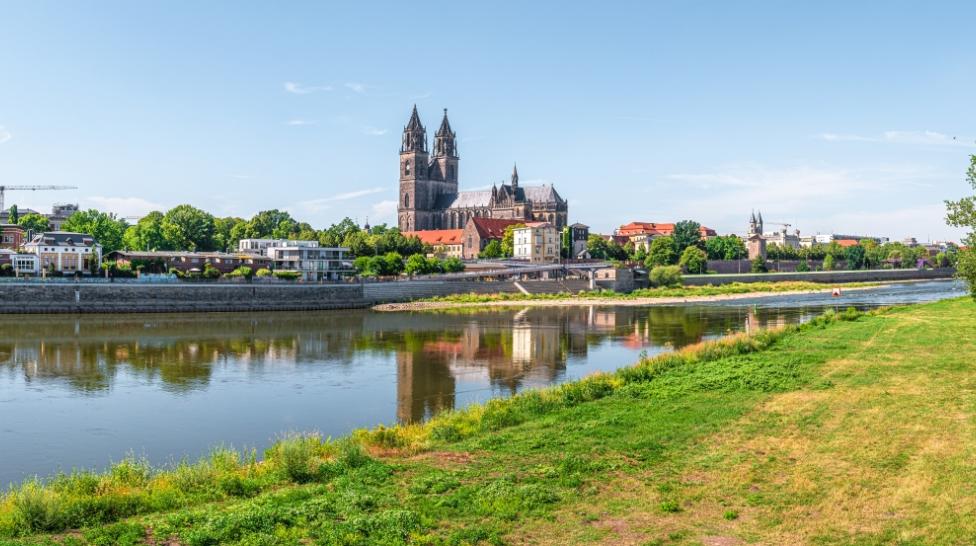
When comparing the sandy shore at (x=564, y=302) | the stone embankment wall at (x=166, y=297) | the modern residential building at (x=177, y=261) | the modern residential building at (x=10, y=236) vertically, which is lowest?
the sandy shore at (x=564, y=302)

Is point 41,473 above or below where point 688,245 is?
below

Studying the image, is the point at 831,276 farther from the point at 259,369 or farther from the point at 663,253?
the point at 259,369

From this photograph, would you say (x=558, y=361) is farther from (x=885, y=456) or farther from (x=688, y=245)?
(x=688, y=245)

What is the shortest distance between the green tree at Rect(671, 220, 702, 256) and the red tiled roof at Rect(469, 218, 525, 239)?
1106 inches

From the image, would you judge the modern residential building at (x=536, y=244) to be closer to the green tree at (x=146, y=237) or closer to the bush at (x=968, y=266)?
the green tree at (x=146, y=237)

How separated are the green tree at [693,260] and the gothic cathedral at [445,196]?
105ft

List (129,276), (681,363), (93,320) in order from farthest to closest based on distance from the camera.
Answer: (129,276) → (93,320) → (681,363)

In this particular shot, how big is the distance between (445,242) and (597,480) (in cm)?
12597

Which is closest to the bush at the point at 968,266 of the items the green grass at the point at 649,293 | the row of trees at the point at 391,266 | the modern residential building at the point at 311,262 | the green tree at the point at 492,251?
the green grass at the point at 649,293

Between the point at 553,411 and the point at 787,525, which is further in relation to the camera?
the point at 553,411

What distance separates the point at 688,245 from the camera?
127 meters

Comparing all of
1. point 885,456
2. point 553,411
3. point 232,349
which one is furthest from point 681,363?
point 232,349

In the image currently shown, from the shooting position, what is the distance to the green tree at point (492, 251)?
410 feet

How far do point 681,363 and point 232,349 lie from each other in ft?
86.3
